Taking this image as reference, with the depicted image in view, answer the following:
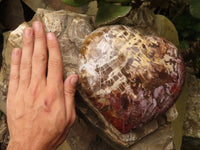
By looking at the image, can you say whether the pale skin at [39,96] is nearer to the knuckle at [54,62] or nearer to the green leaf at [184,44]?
the knuckle at [54,62]

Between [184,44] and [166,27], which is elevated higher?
[166,27]

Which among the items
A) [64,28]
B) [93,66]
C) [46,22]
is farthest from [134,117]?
Answer: [46,22]

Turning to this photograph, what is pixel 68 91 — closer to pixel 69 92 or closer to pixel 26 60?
pixel 69 92

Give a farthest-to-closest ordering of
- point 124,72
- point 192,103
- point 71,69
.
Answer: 1. point 192,103
2. point 71,69
3. point 124,72

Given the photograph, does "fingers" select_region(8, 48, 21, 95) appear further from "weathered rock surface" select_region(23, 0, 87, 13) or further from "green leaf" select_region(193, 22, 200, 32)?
"green leaf" select_region(193, 22, 200, 32)

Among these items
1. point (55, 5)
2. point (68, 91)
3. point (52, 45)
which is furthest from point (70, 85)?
point (55, 5)

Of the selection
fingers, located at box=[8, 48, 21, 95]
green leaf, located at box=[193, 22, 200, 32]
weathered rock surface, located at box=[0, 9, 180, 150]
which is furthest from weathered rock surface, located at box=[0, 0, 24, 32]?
green leaf, located at box=[193, 22, 200, 32]

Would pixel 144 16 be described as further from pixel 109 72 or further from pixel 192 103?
pixel 192 103
